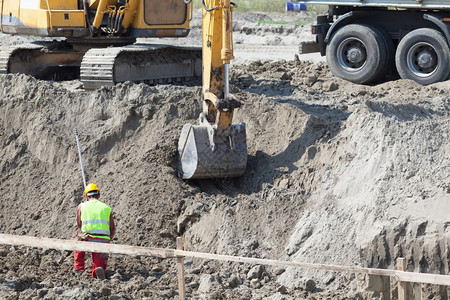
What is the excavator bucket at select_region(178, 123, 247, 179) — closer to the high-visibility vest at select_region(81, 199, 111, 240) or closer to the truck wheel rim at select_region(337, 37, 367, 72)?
the high-visibility vest at select_region(81, 199, 111, 240)

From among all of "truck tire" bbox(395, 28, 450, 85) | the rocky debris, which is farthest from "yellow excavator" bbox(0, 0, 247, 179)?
"truck tire" bbox(395, 28, 450, 85)

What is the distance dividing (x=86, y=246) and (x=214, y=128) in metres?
3.49

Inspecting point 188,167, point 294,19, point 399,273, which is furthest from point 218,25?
point 294,19

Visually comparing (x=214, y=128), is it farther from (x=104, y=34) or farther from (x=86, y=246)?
(x=104, y=34)

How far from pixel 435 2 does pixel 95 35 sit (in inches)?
237

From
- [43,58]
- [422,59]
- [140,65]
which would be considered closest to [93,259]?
[140,65]

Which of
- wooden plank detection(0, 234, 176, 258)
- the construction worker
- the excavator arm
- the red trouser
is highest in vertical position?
the excavator arm

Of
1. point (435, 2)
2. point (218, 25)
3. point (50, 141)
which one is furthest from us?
point (435, 2)

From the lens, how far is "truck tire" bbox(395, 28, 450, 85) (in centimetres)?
1535

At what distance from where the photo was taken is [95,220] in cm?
997

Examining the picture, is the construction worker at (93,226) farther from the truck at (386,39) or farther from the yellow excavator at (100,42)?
the truck at (386,39)

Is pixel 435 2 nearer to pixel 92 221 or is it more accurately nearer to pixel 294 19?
pixel 92 221

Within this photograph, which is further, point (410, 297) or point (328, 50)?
point (328, 50)

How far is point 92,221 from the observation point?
997cm
